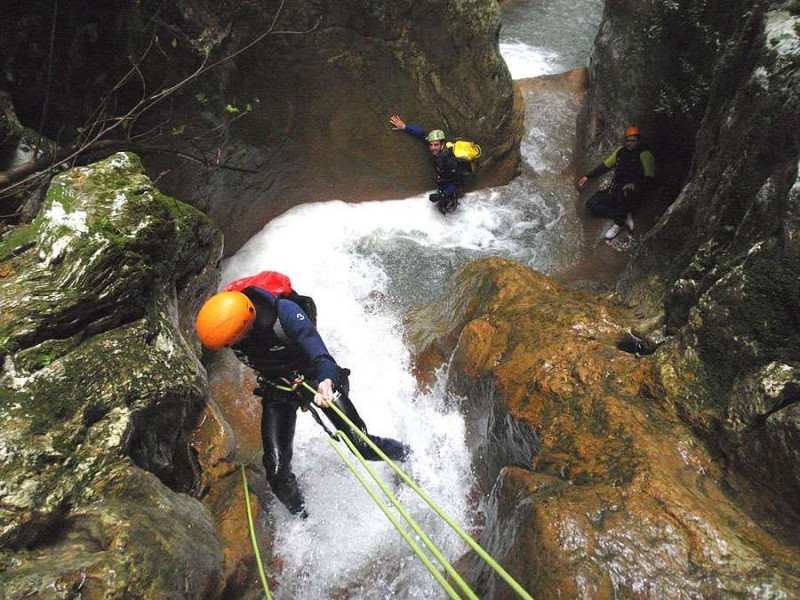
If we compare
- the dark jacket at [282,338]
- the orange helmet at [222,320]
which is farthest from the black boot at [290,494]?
the orange helmet at [222,320]

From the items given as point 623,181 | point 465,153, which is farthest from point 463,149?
point 623,181

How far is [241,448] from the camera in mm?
5387

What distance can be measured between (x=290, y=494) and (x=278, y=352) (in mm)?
1535

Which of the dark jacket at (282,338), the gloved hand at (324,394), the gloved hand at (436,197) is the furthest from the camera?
the gloved hand at (436,197)

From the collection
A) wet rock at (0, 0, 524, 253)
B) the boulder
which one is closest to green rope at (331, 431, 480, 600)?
the boulder

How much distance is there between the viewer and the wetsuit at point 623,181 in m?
7.32

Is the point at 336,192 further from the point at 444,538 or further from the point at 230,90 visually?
the point at 444,538

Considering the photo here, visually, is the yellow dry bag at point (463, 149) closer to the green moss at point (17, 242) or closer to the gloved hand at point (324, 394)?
the gloved hand at point (324, 394)

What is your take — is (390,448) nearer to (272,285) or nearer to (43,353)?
(272,285)

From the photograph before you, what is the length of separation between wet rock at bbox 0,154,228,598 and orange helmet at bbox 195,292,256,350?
823mm

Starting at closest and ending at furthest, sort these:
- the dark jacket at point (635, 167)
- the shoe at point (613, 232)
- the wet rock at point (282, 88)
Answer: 1. the wet rock at point (282, 88)
2. the dark jacket at point (635, 167)
3. the shoe at point (613, 232)

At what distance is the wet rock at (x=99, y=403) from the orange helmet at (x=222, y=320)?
0.82 meters

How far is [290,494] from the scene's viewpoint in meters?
4.50

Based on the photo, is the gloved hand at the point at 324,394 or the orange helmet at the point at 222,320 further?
the gloved hand at the point at 324,394
